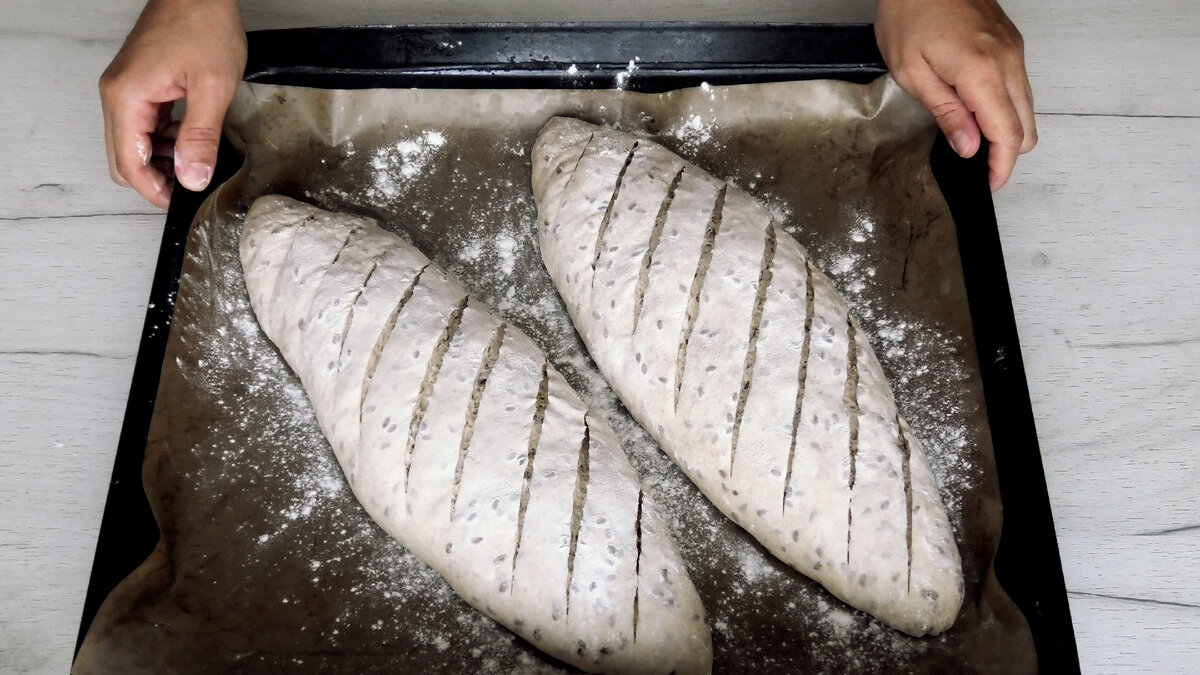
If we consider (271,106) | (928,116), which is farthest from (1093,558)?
(271,106)

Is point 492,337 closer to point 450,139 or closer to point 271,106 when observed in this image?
point 450,139

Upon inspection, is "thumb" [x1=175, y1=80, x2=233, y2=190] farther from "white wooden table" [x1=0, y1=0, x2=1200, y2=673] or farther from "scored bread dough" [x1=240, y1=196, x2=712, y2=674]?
"white wooden table" [x1=0, y1=0, x2=1200, y2=673]

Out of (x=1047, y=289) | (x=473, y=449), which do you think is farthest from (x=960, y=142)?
(x=473, y=449)

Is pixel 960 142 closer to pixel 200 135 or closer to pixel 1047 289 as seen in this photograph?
pixel 1047 289

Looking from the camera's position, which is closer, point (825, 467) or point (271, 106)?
point (825, 467)

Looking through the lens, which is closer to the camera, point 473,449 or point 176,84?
point 473,449

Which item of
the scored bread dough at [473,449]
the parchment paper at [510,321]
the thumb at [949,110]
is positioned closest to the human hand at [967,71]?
the thumb at [949,110]
